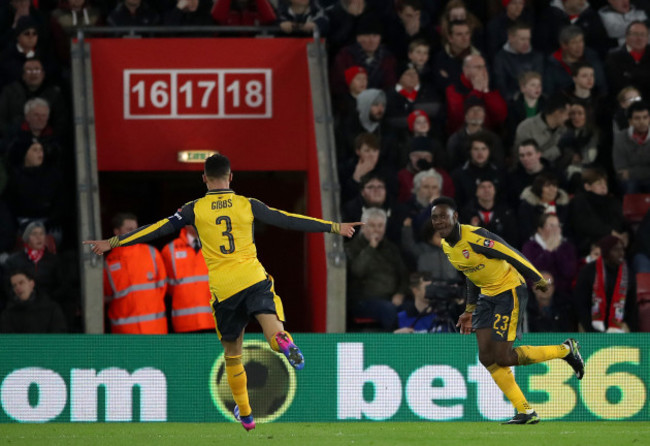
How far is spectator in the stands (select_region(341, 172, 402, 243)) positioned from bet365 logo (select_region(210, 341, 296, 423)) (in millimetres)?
2271

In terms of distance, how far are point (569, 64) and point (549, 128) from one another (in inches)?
46.6

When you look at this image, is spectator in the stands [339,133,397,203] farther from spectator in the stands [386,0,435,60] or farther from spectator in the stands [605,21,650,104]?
spectator in the stands [605,21,650,104]

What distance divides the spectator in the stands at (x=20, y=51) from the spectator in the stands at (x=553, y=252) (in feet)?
19.4

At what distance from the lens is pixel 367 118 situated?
1377cm

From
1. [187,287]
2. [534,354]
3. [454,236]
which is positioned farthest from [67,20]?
[534,354]

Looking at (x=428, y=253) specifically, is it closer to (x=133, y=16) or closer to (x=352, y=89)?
(x=352, y=89)

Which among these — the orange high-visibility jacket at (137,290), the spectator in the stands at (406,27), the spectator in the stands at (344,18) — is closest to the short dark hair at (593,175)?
the spectator in the stands at (406,27)

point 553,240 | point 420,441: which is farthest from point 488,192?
point 420,441

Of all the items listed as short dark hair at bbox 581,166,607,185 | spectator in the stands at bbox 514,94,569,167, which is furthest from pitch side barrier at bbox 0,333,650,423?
spectator in the stands at bbox 514,94,569,167

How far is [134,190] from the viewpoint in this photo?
16266 mm

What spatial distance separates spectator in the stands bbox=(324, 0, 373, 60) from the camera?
14680mm

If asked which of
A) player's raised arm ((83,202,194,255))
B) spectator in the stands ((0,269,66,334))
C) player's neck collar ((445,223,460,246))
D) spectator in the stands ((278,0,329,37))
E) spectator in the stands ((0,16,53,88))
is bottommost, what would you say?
spectator in the stands ((0,269,66,334))

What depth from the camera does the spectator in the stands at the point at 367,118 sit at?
1373cm

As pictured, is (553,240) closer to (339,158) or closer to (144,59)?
(339,158)
